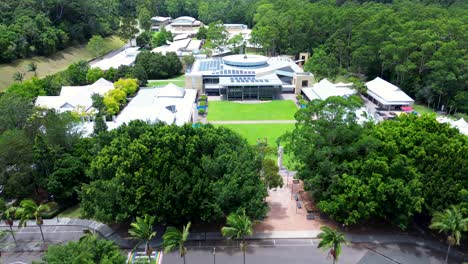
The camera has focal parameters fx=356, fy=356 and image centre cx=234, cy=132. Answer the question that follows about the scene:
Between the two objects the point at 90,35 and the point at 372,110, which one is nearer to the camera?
the point at 372,110

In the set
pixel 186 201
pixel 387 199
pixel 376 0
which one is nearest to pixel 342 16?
pixel 376 0

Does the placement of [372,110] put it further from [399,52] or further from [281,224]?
[281,224]

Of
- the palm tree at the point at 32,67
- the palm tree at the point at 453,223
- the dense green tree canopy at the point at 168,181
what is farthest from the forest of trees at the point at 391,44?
the palm tree at the point at 32,67

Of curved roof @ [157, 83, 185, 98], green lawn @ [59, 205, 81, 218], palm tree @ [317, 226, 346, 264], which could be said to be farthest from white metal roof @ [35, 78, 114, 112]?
palm tree @ [317, 226, 346, 264]

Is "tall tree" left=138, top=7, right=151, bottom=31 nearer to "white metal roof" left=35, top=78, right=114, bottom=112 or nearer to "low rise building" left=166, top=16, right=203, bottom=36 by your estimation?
"low rise building" left=166, top=16, right=203, bottom=36

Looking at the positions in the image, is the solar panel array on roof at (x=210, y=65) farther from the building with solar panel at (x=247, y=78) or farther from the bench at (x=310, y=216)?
the bench at (x=310, y=216)

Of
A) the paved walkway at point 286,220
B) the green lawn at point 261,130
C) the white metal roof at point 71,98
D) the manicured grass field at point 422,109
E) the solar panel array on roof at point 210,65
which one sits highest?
the solar panel array on roof at point 210,65
